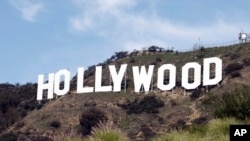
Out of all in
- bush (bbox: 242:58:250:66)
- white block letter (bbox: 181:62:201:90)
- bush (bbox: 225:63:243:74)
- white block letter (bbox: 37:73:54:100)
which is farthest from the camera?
white block letter (bbox: 37:73:54:100)

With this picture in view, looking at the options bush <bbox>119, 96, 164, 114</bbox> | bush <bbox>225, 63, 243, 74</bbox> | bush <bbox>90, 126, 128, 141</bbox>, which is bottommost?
bush <bbox>90, 126, 128, 141</bbox>

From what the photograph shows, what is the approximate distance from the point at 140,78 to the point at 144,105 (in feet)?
11.4

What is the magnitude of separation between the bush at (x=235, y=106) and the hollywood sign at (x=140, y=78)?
146ft

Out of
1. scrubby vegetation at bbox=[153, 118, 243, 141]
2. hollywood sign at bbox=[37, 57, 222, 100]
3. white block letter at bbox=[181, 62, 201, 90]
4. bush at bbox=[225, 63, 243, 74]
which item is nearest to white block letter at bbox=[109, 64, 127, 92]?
hollywood sign at bbox=[37, 57, 222, 100]

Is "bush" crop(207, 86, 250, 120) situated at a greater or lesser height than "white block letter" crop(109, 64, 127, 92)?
lesser

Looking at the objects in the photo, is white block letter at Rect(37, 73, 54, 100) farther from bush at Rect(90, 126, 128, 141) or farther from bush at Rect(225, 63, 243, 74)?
bush at Rect(90, 126, 128, 141)

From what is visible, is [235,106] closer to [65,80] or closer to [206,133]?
[206,133]

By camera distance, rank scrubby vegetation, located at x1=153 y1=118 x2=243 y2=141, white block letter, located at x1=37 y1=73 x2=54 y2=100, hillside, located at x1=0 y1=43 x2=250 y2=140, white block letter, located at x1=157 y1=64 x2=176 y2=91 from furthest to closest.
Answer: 1. white block letter, located at x1=37 y1=73 x2=54 y2=100
2. white block letter, located at x1=157 y1=64 x2=176 y2=91
3. hillside, located at x1=0 y1=43 x2=250 y2=140
4. scrubby vegetation, located at x1=153 y1=118 x2=243 y2=141

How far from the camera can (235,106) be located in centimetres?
2330

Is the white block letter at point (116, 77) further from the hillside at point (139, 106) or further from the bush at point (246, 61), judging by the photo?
the bush at point (246, 61)

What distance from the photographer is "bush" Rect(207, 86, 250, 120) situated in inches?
902

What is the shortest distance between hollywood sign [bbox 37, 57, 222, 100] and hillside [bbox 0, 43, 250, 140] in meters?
1.78

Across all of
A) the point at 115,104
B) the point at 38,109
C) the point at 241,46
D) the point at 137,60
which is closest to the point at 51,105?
the point at 38,109

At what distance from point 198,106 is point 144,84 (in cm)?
905
